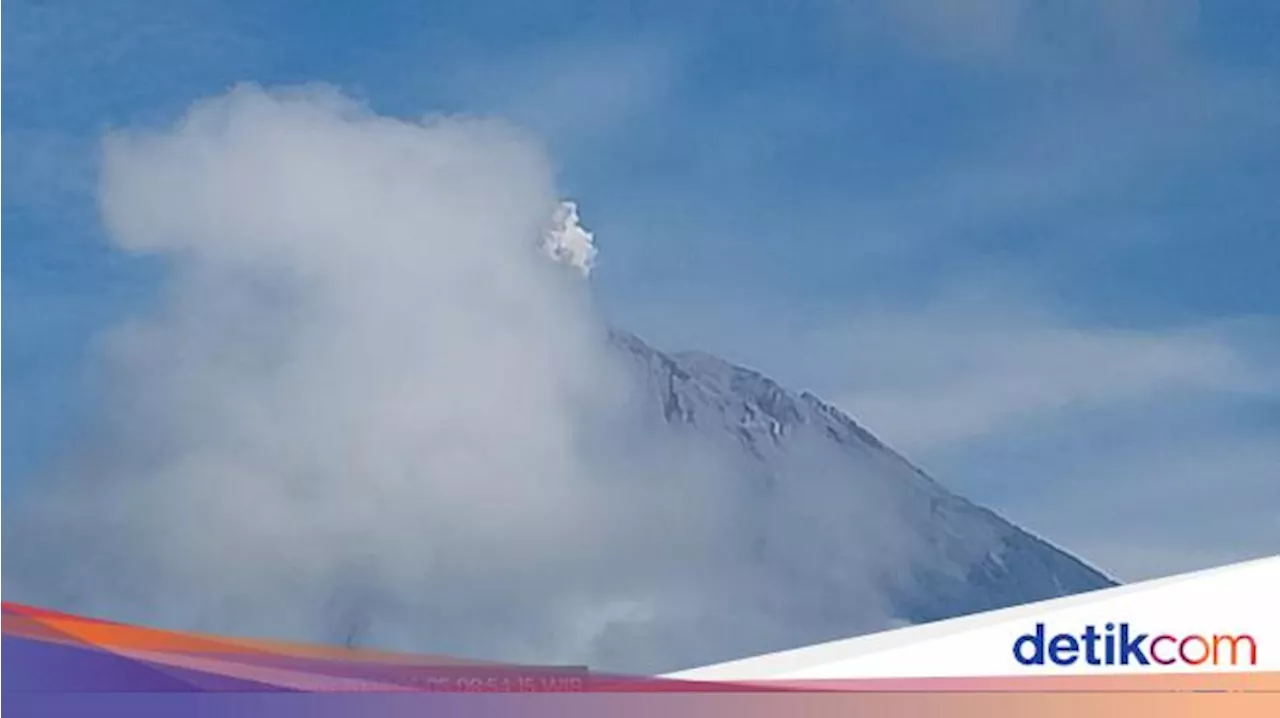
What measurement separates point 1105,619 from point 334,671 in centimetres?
345

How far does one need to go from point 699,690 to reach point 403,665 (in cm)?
135

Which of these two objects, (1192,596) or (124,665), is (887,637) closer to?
(1192,596)

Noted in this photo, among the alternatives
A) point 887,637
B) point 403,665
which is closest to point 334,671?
point 403,665

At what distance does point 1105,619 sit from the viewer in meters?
7.95

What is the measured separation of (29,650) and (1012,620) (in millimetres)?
4353

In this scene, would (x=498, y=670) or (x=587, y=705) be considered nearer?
(x=587, y=705)

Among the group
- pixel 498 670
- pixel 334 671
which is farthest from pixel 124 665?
pixel 498 670

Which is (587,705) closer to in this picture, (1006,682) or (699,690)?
(699,690)

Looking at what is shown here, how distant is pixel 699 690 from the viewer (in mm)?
7824

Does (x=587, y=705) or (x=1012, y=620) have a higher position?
(x=1012, y=620)

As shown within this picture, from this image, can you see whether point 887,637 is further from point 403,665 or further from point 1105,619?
point 403,665

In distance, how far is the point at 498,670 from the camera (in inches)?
317

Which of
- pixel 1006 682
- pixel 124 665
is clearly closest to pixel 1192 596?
pixel 1006 682

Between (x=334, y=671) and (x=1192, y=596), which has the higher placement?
(x=1192, y=596)
